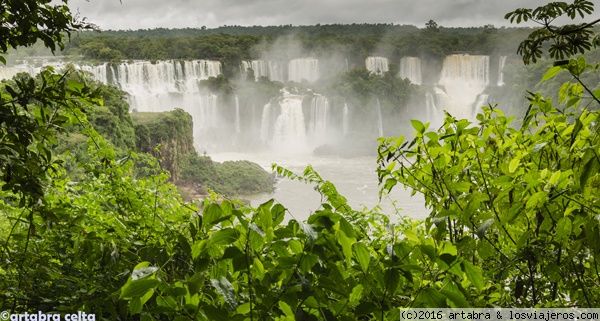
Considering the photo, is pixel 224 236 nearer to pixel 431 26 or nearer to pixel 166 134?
pixel 166 134

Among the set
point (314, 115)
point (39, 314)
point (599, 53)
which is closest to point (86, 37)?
point (314, 115)

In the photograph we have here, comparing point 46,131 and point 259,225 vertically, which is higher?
point 46,131

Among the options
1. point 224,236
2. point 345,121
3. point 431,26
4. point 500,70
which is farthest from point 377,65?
point 224,236

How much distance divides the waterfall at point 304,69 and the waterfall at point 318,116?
3.71 metres

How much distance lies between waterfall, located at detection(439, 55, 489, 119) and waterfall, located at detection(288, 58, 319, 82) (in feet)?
21.0

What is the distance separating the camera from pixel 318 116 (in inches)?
960

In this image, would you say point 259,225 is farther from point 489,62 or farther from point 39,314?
point 489,62

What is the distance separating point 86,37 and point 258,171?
34.0ft

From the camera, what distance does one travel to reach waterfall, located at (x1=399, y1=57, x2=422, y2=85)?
27984 millimetres

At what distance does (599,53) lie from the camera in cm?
1908

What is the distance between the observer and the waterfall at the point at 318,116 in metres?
24.1

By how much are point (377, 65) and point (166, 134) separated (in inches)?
543

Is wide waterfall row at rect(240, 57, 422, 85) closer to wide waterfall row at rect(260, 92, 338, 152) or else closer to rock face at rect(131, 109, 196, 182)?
wide waterfall row at rect(260, 92, 338, 152)

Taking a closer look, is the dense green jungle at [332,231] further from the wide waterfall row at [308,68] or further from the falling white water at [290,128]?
the wide waterfall row at [308,68]
